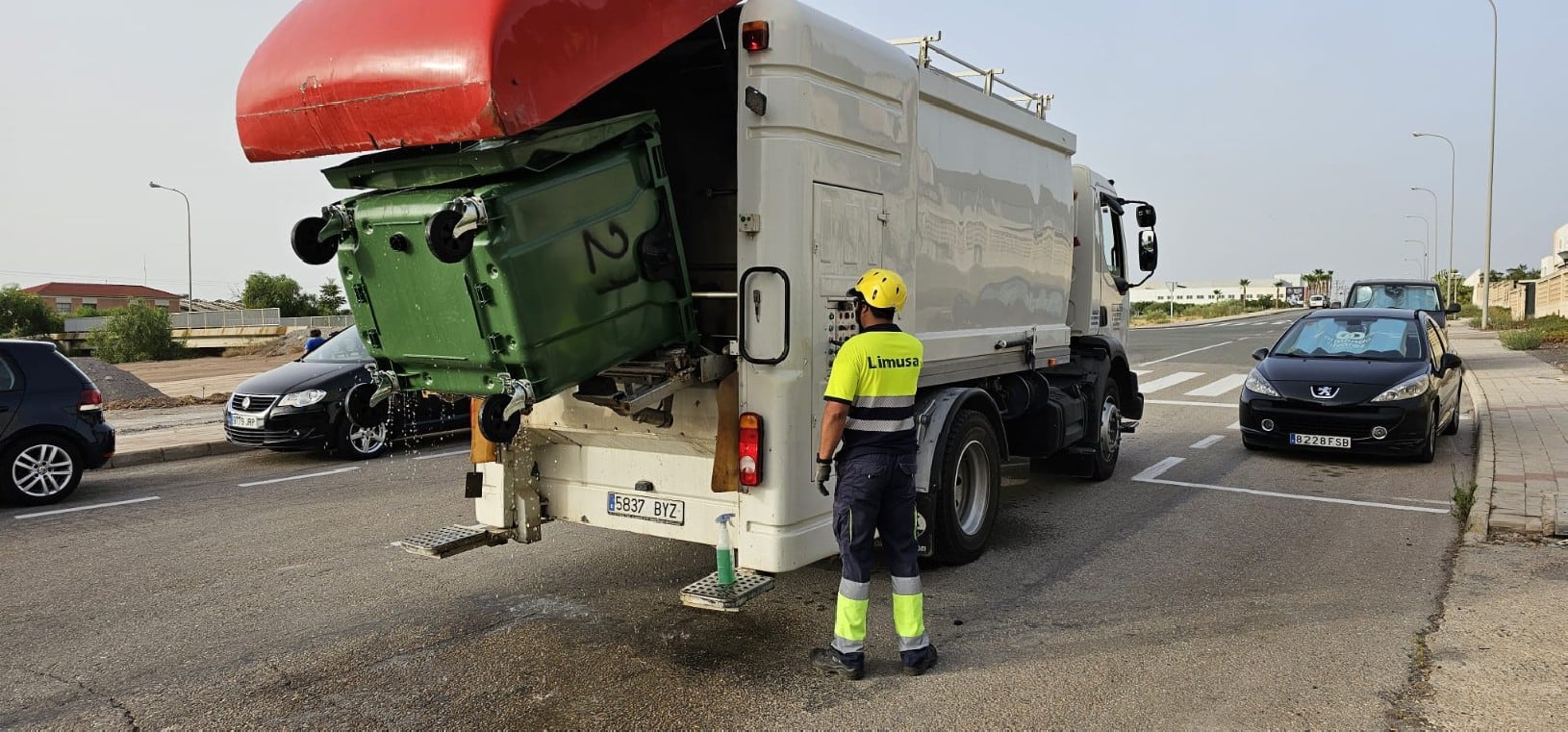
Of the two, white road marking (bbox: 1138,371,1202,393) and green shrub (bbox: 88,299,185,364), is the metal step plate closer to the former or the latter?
white road marking (bbox: 1138,371,1202,393)

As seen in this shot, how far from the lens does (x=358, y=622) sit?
5094 millimetres

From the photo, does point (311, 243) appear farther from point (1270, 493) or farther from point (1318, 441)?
point (1318, 441)

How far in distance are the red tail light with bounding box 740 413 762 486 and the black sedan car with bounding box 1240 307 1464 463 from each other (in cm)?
719

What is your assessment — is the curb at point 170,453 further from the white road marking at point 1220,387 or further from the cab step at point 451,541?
the white road marking at point 1220,387

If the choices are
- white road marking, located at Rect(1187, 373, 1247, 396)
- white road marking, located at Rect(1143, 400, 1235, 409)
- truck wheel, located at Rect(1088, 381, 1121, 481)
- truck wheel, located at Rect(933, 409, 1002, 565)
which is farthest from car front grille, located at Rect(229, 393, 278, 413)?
white road marking, located at Rect(1187, 373, 1247, 396)

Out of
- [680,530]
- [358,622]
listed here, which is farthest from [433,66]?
[358,622]

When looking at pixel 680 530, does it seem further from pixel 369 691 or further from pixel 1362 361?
pixel 1362 361

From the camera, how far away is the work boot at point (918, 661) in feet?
14.2

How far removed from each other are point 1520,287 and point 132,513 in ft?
196

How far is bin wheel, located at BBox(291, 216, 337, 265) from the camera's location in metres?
4.24

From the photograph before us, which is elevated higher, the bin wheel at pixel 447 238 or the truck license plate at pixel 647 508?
the bin wheel at pixel 447 238

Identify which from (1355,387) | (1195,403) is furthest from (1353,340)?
(1195,403)

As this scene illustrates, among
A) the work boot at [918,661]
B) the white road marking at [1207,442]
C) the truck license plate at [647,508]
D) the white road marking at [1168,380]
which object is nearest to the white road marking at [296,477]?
the truck license plate at [647,508]

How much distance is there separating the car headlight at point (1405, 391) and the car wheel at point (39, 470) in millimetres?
11669
